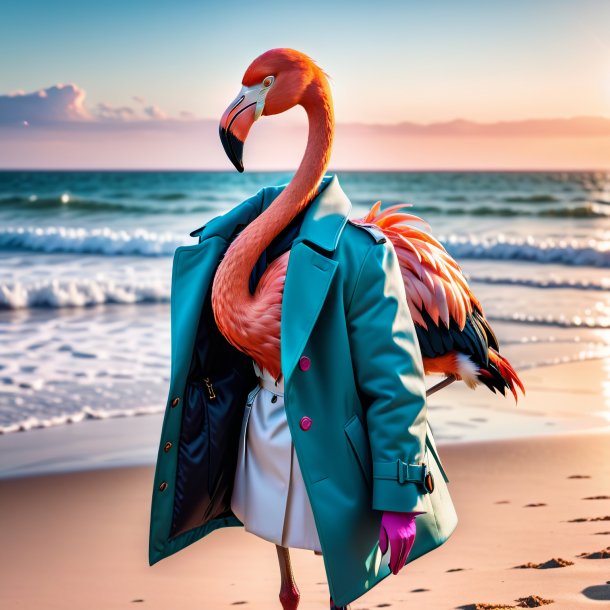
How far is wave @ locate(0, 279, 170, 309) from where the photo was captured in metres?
10.3

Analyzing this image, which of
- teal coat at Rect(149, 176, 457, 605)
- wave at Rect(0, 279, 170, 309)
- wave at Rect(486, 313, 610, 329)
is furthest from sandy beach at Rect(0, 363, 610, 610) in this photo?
wave at Rect(0, 279, 170, 309)

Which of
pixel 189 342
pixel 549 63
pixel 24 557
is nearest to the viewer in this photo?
pixel 189 342

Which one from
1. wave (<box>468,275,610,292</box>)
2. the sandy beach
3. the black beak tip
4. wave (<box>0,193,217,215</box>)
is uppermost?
the black beak tip

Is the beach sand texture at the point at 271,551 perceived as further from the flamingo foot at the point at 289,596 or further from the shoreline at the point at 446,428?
the flamingo foot at the point at 289,596

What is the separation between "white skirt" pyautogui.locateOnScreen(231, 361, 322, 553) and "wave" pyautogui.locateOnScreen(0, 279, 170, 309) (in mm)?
8143

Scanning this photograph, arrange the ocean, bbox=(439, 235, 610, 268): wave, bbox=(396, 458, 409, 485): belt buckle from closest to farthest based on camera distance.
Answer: bbox=(396, 458, 409, 485): belt buckle
the ocean
bbox=(439, 235, 610, 268): wave

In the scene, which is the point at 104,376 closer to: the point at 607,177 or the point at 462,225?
the point at 462,225

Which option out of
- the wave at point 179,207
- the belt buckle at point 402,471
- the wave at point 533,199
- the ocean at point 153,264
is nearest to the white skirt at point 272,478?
the belt buckle at point 402,471

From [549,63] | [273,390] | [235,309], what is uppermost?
[549,63]

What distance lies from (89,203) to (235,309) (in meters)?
19.9

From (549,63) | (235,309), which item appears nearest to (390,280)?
(235,309)

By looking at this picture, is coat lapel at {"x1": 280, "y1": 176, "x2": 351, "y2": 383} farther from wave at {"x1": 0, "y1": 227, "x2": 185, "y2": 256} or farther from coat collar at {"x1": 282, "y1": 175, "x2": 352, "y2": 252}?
wave at {"x1": 0, "y1": 227, "x2": 185, "y2": 256}

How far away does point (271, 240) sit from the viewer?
2289mm

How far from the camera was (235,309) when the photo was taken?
2.17 meters
